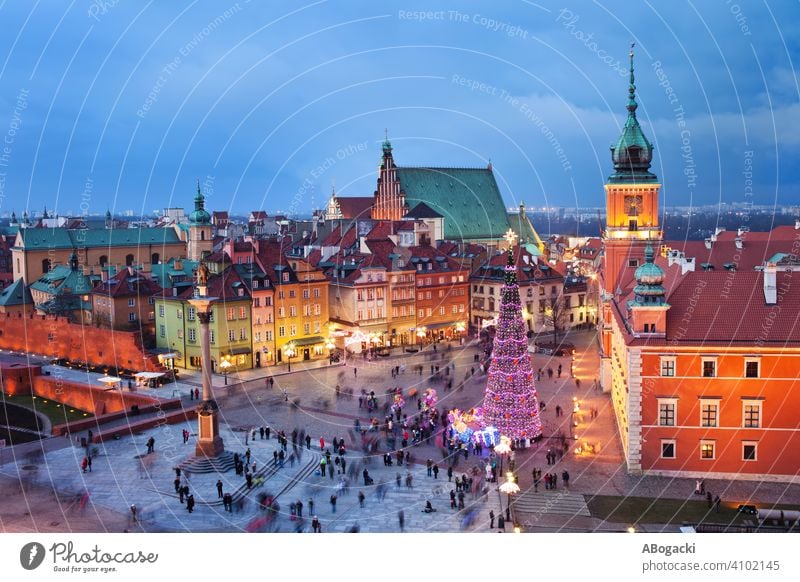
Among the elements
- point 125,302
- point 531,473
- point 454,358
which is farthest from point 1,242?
point 531,473

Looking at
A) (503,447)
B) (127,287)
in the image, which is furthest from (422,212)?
(503,447)

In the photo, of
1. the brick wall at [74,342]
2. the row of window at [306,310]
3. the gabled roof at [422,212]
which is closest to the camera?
the brick wall at [74,342]

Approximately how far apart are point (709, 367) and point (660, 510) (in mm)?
5578

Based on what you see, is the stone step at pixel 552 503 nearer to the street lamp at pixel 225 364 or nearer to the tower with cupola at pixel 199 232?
the street lamp at pixel 225 364

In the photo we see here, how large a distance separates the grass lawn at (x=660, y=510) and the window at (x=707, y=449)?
2.37 meters

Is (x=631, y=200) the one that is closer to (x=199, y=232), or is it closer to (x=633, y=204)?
(x=633, y=204)

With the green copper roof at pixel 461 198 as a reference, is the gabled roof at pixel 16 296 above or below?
below

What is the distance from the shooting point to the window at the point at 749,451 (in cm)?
2931

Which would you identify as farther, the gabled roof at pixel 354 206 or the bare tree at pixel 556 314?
the gabled roof at pixel 354 206

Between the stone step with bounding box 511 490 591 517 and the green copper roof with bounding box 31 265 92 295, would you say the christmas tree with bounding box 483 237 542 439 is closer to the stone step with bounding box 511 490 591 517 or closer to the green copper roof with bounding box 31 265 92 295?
the stone step with bounding box 511 490 591 517

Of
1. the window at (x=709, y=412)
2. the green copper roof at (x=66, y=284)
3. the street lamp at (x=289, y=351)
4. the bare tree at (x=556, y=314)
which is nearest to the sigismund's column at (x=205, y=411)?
the window at (x=709, y=412)

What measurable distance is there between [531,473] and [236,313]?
82.7 ft
